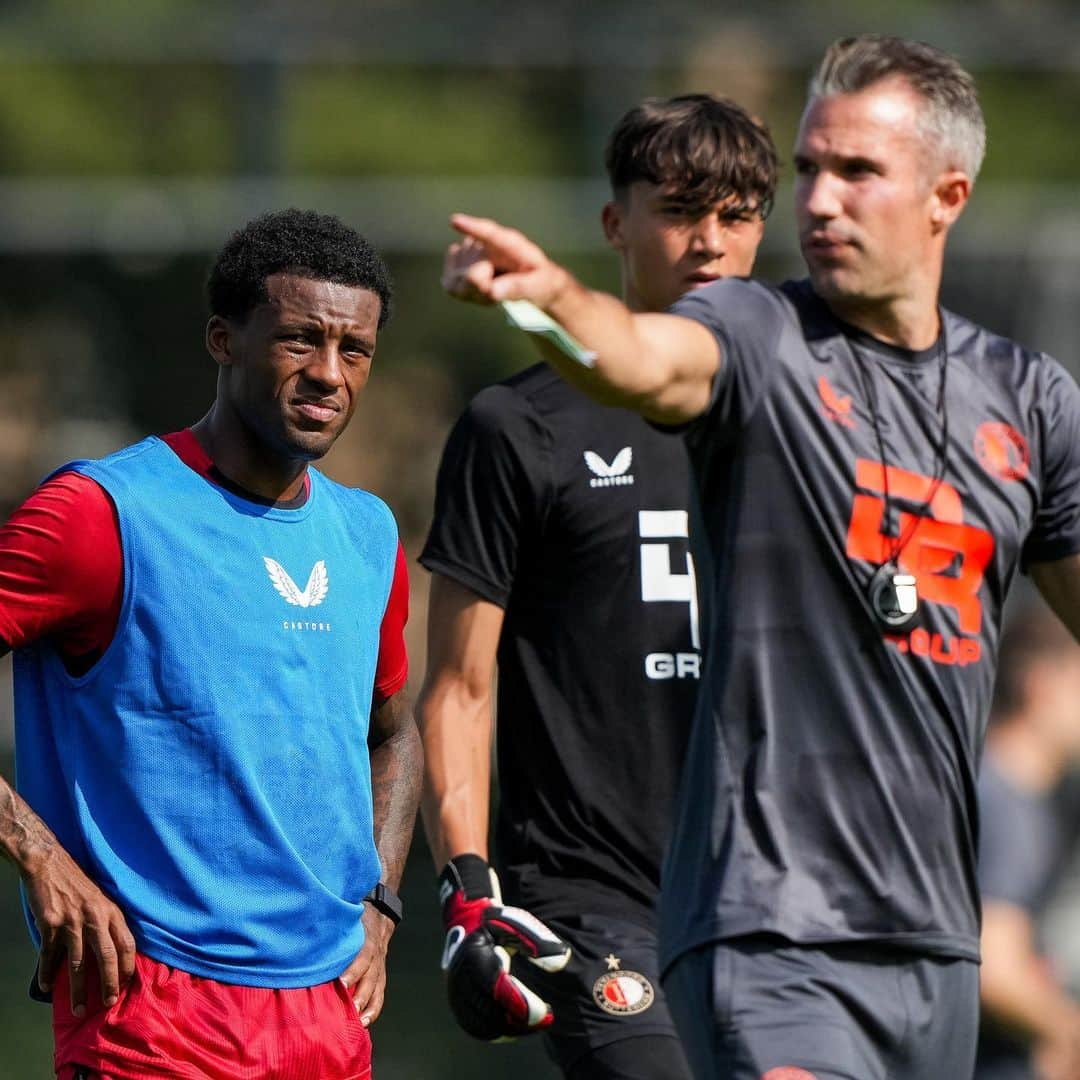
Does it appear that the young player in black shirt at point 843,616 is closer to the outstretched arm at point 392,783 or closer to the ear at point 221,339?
the outstretched arm at point 392,783

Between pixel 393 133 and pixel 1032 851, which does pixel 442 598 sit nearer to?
pixel 1032 851

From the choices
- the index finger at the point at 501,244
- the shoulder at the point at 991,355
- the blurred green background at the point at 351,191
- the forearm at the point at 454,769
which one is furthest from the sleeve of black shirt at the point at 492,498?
the blurred green background at the point at 351,191

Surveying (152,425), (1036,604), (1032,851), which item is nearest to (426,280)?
(152,425)

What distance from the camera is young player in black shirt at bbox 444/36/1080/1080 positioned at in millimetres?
3945

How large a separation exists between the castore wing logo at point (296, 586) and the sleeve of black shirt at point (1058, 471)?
1411mm

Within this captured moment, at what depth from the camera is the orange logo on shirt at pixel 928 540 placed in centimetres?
410

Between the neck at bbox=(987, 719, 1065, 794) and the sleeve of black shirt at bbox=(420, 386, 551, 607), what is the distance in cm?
195

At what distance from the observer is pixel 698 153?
5.52 m

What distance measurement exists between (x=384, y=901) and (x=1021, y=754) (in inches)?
101

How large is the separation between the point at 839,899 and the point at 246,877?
1121 mm

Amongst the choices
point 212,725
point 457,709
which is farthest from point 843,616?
point 457,709

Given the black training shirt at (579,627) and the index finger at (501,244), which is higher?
the index finger at (501,244)

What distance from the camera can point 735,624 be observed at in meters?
4.04

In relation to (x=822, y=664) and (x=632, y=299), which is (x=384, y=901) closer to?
(x=822, y=664)
